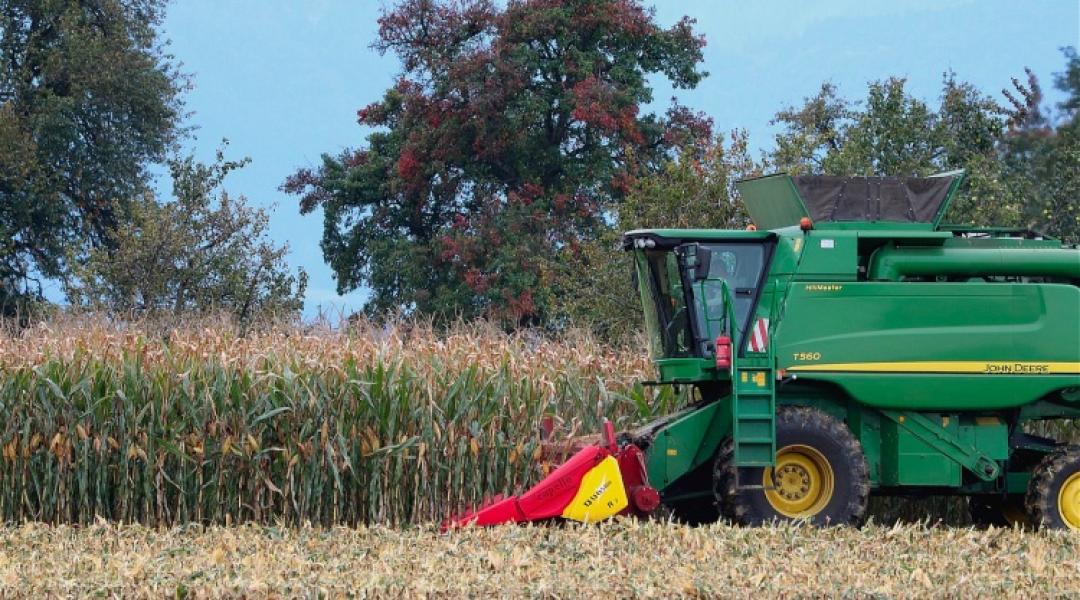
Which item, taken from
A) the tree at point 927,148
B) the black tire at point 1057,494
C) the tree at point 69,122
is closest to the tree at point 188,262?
the tree at point 69,122

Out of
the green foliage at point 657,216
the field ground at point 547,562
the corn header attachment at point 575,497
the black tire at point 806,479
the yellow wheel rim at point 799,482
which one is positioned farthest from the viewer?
the green foliage at point 657,216

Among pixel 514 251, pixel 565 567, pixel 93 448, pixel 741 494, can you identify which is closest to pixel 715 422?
pixel 741 494

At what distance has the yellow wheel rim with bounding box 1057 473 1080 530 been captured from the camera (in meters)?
10.6

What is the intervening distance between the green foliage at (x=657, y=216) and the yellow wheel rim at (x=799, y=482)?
27.1ft

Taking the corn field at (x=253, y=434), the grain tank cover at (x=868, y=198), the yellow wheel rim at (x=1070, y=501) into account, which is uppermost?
the grain tank cover at (x=868, y=198)

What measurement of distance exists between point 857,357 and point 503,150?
17.7 metres

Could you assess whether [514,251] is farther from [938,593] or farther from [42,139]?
[938,593]

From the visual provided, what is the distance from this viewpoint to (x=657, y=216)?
2017 cm

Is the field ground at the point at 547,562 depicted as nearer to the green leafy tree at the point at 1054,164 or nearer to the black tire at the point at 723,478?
the black tire at the point at 723,478

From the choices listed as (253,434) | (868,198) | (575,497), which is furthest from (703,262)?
(253,434)

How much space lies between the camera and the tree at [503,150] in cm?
2645

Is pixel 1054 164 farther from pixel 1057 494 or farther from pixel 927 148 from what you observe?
pixel 1057 494

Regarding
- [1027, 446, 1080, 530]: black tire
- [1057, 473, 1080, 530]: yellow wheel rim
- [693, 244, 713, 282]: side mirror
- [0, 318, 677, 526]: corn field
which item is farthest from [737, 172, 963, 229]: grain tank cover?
[0, 318, 677, 526]: corn field

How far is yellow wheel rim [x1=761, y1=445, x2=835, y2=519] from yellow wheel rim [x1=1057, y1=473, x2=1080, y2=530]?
74.3 inches
